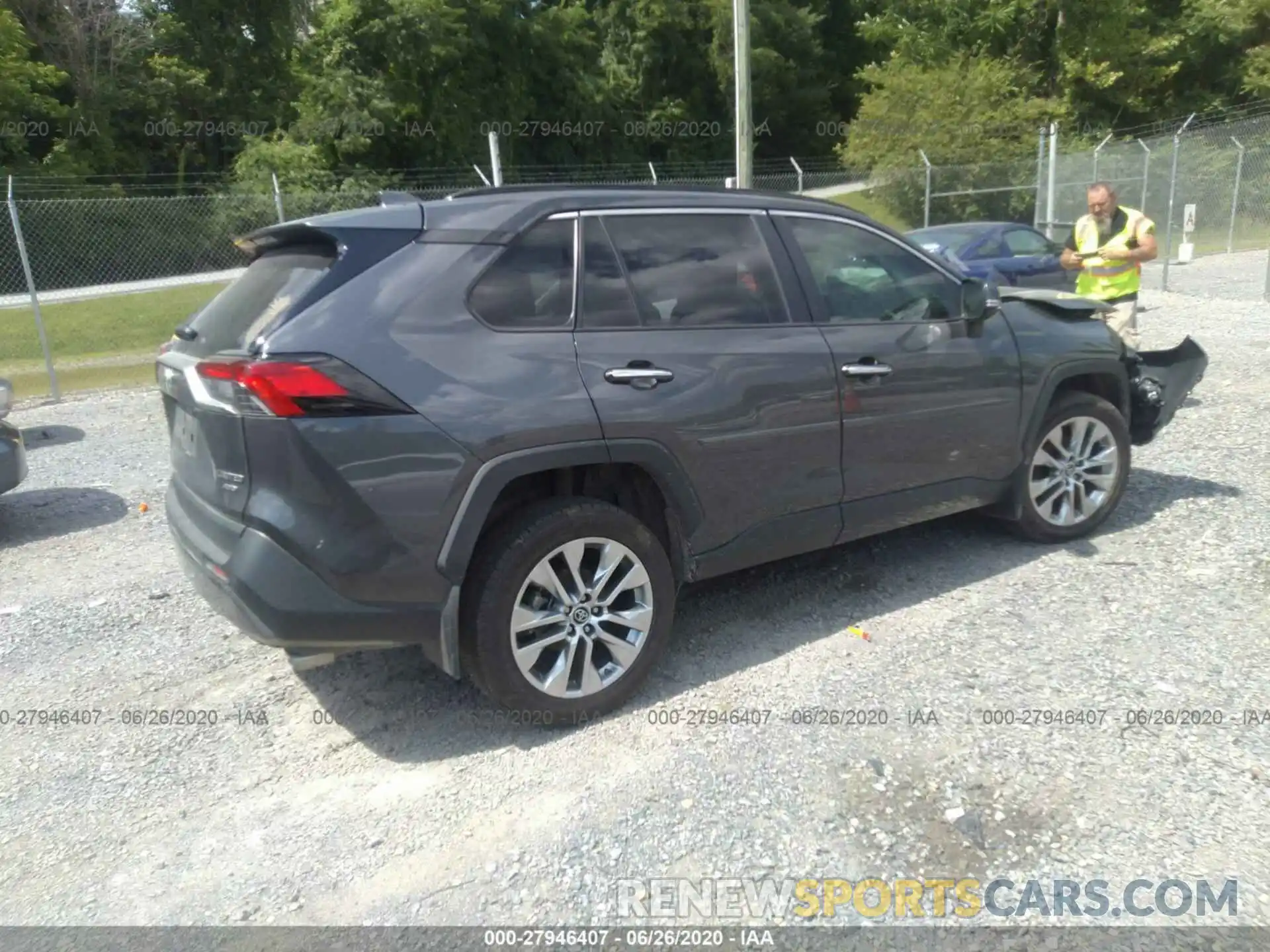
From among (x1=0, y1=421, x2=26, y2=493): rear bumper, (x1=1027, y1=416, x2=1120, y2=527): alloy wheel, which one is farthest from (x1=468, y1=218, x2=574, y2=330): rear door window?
(x1=0, y1=421, x2=26, y2=493): rear bumper

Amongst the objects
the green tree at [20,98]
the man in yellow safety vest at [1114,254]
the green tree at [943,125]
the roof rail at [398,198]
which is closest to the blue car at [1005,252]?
the man in yellow safety vest at [1114,254]

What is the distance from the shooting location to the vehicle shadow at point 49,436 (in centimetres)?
882

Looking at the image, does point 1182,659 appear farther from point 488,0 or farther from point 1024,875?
point 488,0

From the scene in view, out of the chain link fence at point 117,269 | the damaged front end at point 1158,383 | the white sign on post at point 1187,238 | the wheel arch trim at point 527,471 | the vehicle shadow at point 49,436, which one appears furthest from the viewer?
the white sign on post at point 1187,238

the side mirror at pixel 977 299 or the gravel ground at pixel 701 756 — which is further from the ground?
the side mirror at pixel 977 299

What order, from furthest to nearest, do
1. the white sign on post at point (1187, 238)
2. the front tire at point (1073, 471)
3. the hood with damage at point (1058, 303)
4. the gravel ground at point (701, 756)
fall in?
the white sign on post at point (1187, 238)
the hood with damage at point (1058, 303)
the front tire at point (1073, 471)
the gravel ground at point (701, 756)

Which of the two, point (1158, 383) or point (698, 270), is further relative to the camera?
point (1158, 383)

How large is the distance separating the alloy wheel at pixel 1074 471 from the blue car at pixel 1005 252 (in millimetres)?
7832

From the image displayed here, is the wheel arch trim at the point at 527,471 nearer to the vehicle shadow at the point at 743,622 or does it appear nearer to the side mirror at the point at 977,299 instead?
the vehicle shadow at the point at 743,622

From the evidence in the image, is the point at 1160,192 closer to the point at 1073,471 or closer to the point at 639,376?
the point at 1073,471

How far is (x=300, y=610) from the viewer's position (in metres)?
3.10

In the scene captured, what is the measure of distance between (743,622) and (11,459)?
15.2 feet

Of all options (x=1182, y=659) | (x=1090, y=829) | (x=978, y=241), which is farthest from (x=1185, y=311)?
(x=1090, y=829)

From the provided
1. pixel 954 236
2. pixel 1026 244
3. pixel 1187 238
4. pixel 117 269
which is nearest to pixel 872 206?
pixel 1187 238
